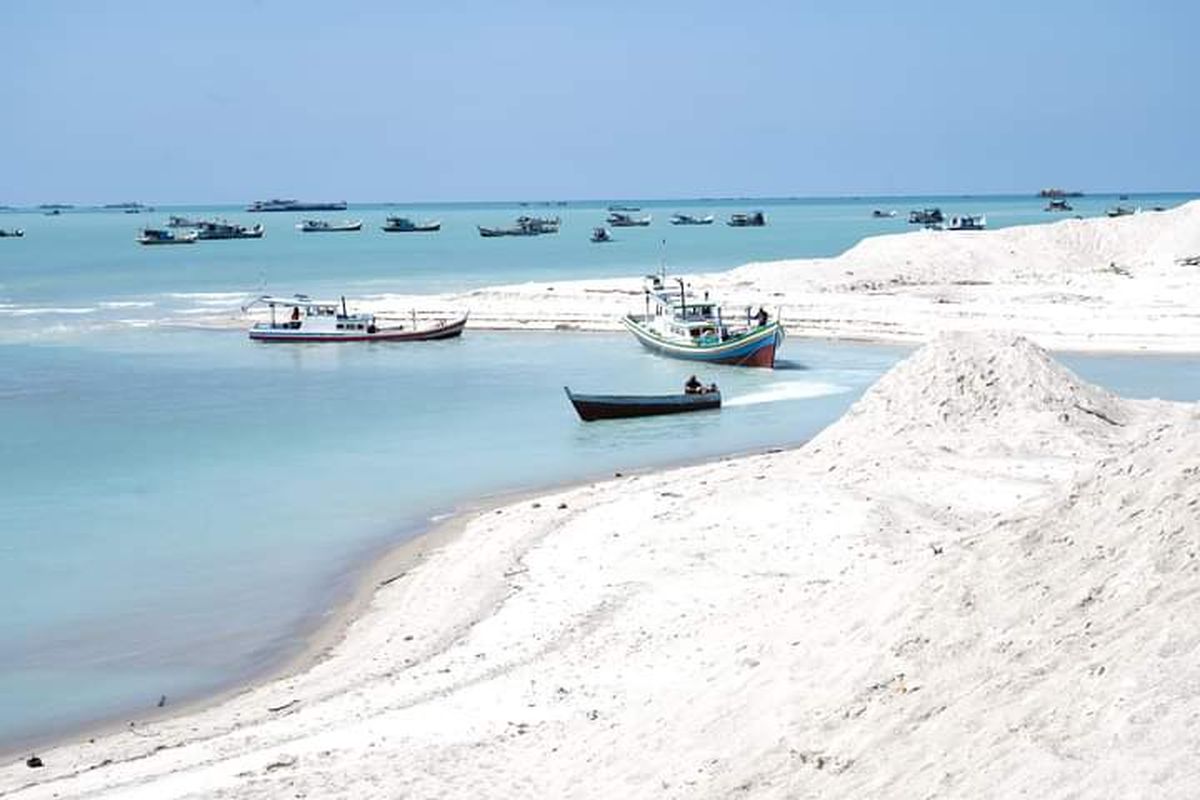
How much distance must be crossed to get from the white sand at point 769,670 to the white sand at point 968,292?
86.0 feet

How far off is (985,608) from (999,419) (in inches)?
510

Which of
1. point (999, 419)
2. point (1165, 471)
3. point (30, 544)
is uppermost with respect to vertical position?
point (1165, 471)

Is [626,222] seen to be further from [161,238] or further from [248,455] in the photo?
[248,455]

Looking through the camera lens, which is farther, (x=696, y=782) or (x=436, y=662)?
(x=436, y=662)

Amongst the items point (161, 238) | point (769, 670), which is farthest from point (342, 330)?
point (161, 238)

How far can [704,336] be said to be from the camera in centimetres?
4094

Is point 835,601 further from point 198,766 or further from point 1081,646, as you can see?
point 198,766

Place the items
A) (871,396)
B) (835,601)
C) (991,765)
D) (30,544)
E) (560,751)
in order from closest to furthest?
(991,765), (560,751), (835,601), (30,544), (871,396)

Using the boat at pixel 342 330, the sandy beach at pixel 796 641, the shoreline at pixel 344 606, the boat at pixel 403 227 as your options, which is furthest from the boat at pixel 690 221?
the sandy beach at pixel 796 641

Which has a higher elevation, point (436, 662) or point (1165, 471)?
point (1165, 471)

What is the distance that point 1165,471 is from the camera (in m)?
9.66

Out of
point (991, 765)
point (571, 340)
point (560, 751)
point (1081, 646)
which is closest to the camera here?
point (991, 765)

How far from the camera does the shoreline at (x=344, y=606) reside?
13141 millimetres

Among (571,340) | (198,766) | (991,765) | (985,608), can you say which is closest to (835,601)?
(985,608)
